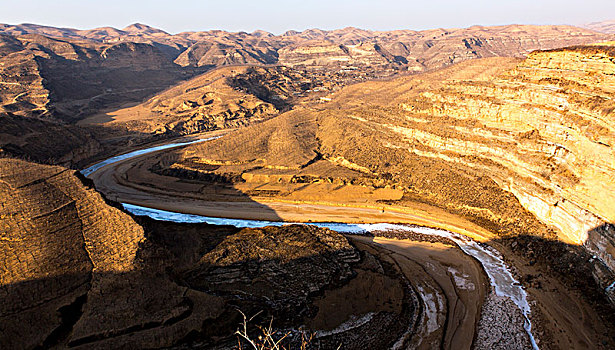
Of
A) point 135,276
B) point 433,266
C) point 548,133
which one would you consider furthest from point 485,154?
point 135,276

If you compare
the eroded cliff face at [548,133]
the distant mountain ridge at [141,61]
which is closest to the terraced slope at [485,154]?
the eroded cliff face at [548,133]

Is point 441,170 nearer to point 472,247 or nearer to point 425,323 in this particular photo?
point 472,247

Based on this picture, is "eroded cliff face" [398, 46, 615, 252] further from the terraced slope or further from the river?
the river

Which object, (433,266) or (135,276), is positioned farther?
(433,266)

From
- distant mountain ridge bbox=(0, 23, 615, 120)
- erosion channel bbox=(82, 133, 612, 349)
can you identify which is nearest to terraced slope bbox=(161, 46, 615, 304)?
erosion channel bbox=(82, 133, 612, 349)

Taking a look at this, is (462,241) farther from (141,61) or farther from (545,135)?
(141,61)

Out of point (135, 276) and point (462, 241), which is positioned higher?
point (135, 276)

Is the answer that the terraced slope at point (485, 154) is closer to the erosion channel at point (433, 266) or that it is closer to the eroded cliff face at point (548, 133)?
the eroded cliff face at point (548, 133)

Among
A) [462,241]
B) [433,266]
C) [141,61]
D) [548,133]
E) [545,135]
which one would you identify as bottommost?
[462,241]

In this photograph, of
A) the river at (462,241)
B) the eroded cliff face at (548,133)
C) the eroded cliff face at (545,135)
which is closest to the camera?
the river at (462,241)

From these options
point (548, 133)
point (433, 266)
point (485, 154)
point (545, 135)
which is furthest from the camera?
point (485, 154)

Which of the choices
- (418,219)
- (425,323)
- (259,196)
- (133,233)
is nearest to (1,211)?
(133,233)
